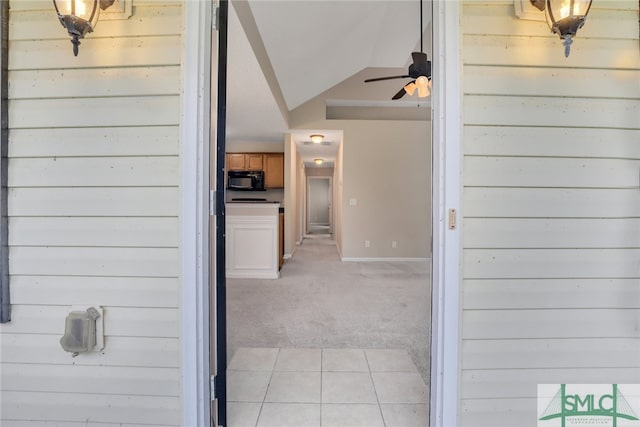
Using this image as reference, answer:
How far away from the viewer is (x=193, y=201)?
1108mm

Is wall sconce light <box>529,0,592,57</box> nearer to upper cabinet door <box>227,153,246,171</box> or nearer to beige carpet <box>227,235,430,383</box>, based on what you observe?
beige carpet <box>227,235,430,383</box>

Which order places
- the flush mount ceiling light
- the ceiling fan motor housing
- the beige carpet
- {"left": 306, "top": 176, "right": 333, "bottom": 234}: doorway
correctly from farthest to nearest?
{"left": 306, "top": 176, "right": 333, "bottom": 234}: doorway, the flush mount ceiling light, the ceiling fan motor housing, the beige carpet

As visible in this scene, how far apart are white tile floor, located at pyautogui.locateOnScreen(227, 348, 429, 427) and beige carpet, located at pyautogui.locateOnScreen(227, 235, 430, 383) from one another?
131mm

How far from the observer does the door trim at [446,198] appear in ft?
3.57

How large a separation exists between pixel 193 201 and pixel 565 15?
1.55 metres

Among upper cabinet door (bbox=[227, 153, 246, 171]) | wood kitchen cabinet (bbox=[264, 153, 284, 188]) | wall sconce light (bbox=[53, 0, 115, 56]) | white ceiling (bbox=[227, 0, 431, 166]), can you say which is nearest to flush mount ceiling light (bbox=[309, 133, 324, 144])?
white ceiling (bbox=[227, 0, 431, 166])

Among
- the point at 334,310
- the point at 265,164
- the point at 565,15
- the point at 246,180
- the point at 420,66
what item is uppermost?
the point at 420,66

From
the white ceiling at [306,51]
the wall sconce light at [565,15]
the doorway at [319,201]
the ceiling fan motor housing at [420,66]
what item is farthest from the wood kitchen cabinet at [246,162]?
the doorway at [319,201]

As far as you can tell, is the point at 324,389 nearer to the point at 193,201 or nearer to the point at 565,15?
the point at 193,201

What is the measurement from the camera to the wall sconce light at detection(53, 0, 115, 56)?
996 millimetres

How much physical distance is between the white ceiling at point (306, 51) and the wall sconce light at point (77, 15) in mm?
1131

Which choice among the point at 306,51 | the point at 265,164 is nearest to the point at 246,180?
the point at 265,164

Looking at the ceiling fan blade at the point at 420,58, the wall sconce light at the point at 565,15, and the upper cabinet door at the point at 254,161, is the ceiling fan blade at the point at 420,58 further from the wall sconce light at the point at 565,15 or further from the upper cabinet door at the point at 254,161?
the upper cabinet door at the point at 254,161

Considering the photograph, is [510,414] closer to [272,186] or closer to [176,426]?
[176,426]
